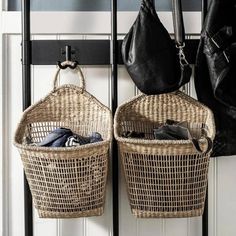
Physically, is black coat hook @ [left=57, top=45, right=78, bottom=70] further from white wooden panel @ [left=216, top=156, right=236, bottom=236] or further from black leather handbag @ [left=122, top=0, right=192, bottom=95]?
white wooden panel @ [left=216, top=156, right=236, bottom=236]

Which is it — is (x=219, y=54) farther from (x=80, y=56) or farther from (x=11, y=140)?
(x=11, y=140)

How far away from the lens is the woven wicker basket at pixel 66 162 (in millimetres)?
923

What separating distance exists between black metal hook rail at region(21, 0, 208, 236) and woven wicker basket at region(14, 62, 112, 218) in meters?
0.06

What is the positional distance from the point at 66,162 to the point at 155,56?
37cm

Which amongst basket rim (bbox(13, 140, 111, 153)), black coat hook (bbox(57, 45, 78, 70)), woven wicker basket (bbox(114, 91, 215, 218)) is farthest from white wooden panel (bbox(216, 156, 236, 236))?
black coat hook (bbox(57, 45, 78, 70))

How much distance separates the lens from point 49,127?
3.63ft

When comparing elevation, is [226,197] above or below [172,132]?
below

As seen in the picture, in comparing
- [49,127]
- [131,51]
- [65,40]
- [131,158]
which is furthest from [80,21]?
[131,158]

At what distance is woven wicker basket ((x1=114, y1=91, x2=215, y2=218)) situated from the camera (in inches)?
37.0

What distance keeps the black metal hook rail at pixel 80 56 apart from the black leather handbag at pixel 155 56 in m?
0.09

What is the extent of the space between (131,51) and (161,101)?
0.18m

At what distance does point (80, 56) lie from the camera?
1103 mm

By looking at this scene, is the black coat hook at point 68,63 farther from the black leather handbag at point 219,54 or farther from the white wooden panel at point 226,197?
the white wooden panel at point 226,197

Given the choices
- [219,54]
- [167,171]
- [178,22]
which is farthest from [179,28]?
[167,171]
